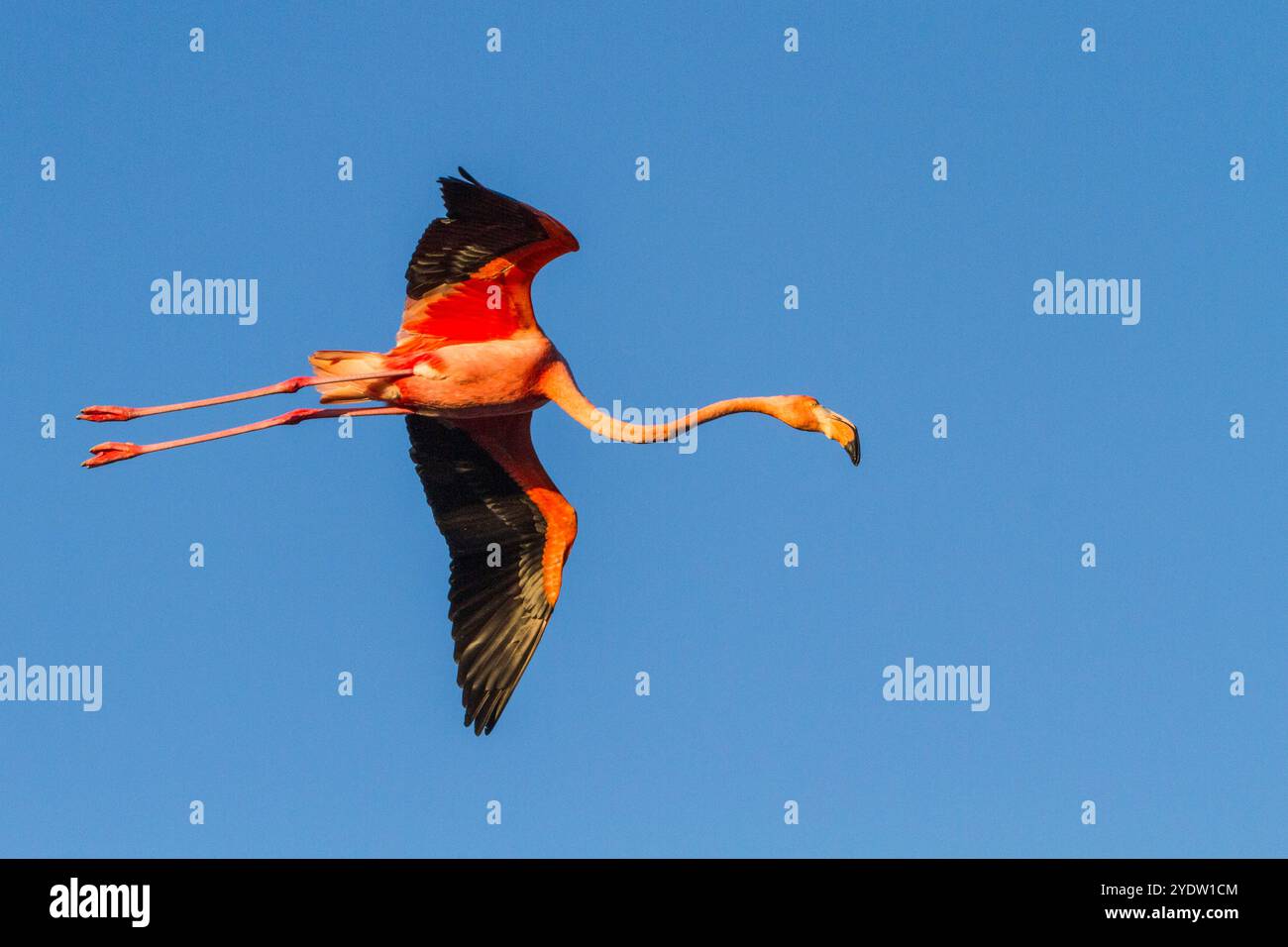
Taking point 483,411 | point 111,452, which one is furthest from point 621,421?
point 111,452

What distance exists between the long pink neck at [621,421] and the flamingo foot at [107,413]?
3.48m

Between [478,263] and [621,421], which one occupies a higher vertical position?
[478,263]

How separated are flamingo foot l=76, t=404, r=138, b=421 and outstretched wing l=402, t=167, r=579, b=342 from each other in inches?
95.7

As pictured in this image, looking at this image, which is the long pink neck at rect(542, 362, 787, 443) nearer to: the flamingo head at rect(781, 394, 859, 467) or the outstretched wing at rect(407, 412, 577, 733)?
the flamingo head at rect(781, 394, 859, 467)

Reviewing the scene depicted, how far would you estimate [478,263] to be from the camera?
54.5 feet

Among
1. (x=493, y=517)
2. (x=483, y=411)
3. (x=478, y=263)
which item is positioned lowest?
(x=493, y=517)

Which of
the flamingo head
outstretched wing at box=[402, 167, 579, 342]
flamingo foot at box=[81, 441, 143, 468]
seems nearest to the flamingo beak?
the flamingo head

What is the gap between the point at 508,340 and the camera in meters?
16.9

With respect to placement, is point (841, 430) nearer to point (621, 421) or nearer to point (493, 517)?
point (621, 421)

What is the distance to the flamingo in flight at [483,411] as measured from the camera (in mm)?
16500

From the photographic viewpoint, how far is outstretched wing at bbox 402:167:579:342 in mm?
16062

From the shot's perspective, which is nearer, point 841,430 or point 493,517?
point 841,430

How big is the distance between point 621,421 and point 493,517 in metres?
1.73
